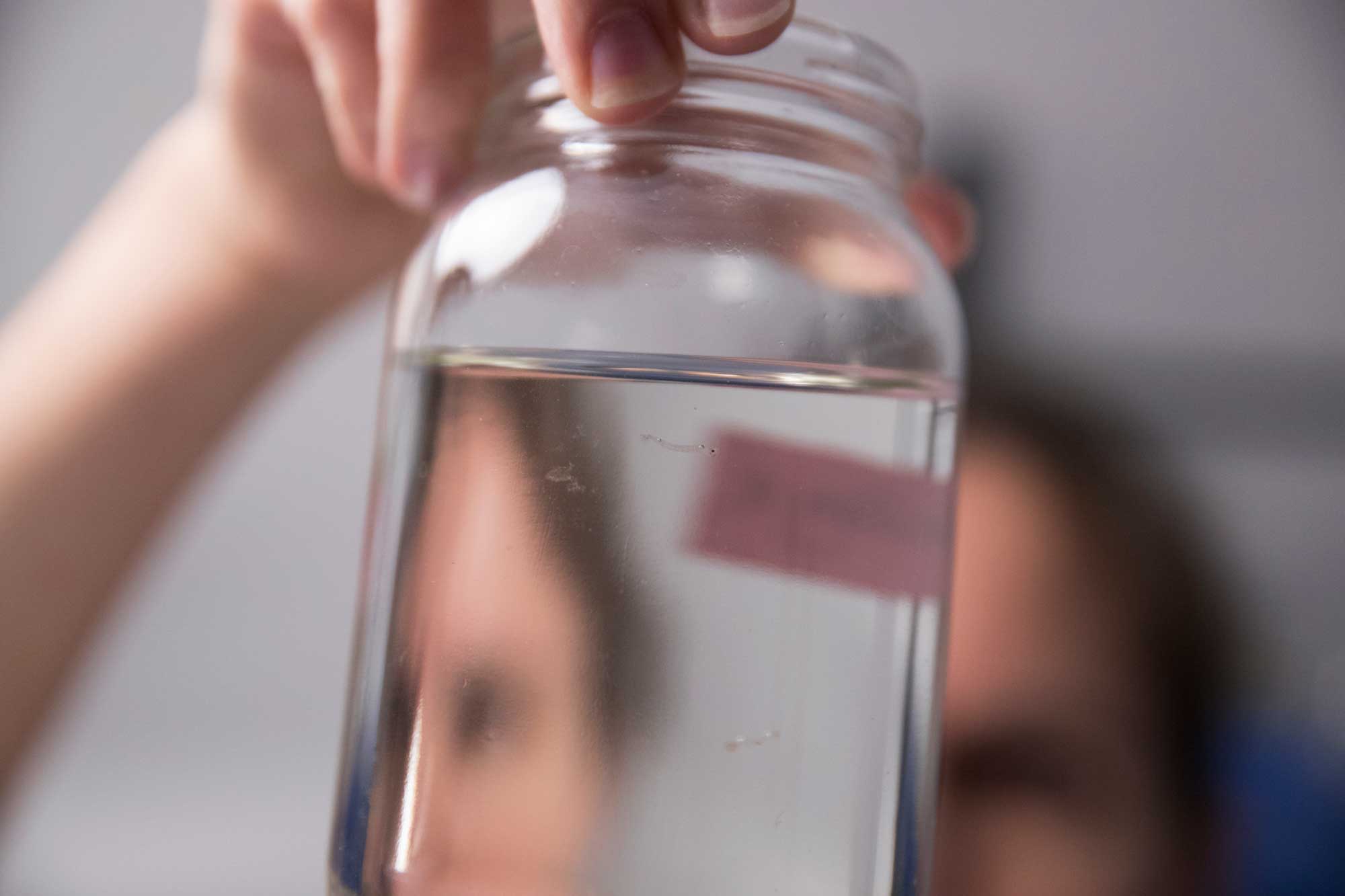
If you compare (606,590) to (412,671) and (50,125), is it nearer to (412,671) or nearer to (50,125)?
(412,671)

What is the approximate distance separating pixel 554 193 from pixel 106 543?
473mm

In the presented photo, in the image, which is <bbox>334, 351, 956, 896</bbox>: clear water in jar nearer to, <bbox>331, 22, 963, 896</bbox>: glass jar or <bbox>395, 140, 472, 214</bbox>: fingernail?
<bbox>331, 22, 963, 896</bbox>: glass jar

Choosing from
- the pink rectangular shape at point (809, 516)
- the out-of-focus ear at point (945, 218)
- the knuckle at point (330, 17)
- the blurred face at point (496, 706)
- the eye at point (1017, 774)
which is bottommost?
the eye at point (1017, 774)

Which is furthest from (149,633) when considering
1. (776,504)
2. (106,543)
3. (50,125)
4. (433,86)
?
(776,504)

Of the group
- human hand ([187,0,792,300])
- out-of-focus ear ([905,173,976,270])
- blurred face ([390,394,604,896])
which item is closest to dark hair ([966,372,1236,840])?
out-of-focus ear ([905,173,976,270])

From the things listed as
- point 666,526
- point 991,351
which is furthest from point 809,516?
point 991,351

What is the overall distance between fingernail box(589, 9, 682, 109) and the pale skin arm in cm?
24

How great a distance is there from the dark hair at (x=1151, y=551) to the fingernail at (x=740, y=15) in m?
0.90

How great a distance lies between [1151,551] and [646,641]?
103 centimetres

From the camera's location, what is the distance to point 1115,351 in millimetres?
1253

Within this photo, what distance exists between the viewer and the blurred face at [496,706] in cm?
35

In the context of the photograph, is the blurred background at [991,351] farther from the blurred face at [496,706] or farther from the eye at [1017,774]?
the blurred face at [496,706]

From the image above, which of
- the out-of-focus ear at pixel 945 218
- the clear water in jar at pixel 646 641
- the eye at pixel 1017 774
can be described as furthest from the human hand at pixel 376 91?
the eye at pixel 1017 774

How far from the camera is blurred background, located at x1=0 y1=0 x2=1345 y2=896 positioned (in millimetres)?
1195
